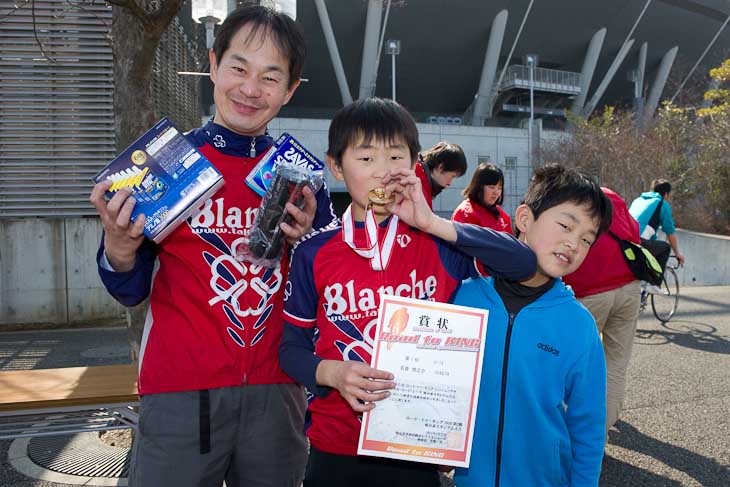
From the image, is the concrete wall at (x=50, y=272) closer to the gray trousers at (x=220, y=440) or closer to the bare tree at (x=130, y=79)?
the bare tree at (x=130, y=79)

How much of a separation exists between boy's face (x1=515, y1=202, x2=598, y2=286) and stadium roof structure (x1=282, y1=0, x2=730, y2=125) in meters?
29.0

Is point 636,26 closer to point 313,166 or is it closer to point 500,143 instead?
point 500,143

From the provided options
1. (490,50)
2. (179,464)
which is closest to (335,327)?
(179,464)

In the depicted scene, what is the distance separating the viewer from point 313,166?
7.05 feet

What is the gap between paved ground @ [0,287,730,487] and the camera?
437cm

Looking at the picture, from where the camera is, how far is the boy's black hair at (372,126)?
6.66ft

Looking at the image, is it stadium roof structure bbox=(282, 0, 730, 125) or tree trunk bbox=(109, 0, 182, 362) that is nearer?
tree trunk bbox=(109, 0, 182, 362)

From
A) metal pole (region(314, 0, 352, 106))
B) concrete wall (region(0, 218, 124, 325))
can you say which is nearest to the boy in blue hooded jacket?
concrete wall (region(0, 218, 124, 325))

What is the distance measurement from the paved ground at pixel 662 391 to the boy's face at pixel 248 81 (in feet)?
11.1

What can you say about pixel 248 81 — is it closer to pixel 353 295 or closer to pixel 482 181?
pixel 353 295

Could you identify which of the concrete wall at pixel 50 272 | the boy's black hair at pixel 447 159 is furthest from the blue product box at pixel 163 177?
the concrete wall at pixel 50 272

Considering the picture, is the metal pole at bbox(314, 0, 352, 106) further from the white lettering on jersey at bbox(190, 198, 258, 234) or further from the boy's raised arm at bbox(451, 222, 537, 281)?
the boy's raised arm at bbox(451, 222, 537, 281)

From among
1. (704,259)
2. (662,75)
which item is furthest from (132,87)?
(662,75)

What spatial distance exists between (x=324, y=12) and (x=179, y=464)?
2966 cm
